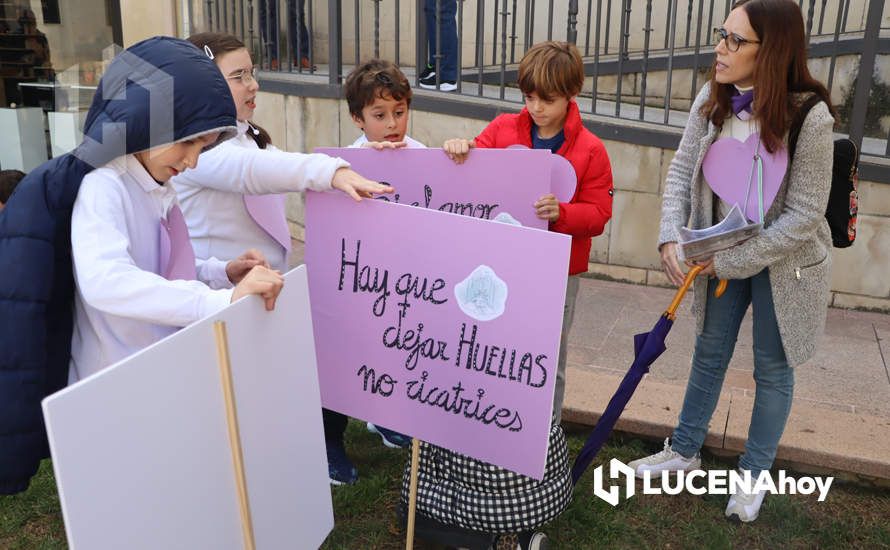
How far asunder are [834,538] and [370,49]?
24.5 ft

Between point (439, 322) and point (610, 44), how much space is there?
20.0 ft

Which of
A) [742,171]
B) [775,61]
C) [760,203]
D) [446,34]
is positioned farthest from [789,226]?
[446,34]

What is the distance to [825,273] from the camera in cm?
270

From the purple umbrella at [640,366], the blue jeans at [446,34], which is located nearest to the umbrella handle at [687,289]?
the purple umbrella at [640,366]

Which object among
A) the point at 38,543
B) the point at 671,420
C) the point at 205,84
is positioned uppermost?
the point at 205,84

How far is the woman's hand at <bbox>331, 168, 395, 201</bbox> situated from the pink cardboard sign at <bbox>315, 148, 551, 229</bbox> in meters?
0.42

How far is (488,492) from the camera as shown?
2521mm

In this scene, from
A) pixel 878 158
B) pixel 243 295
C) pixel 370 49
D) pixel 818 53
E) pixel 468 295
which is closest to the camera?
pixel 243 295

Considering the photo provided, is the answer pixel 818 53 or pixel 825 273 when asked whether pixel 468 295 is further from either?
pixel 818 53

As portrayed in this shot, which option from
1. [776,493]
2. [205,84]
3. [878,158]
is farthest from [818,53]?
[205,84]

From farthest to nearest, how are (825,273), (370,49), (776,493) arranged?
(370,49) → (776,493) → (825,273)

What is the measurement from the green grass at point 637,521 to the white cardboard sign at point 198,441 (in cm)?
78

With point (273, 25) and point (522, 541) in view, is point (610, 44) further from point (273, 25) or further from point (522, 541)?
point (522, 541)

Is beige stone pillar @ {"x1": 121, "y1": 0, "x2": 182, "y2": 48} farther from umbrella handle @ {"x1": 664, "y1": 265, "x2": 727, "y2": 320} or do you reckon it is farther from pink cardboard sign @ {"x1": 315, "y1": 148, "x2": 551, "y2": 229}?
umbrella handle @ {"x1": 664, "y1": 265, "x2": 727, "y2": 320}
